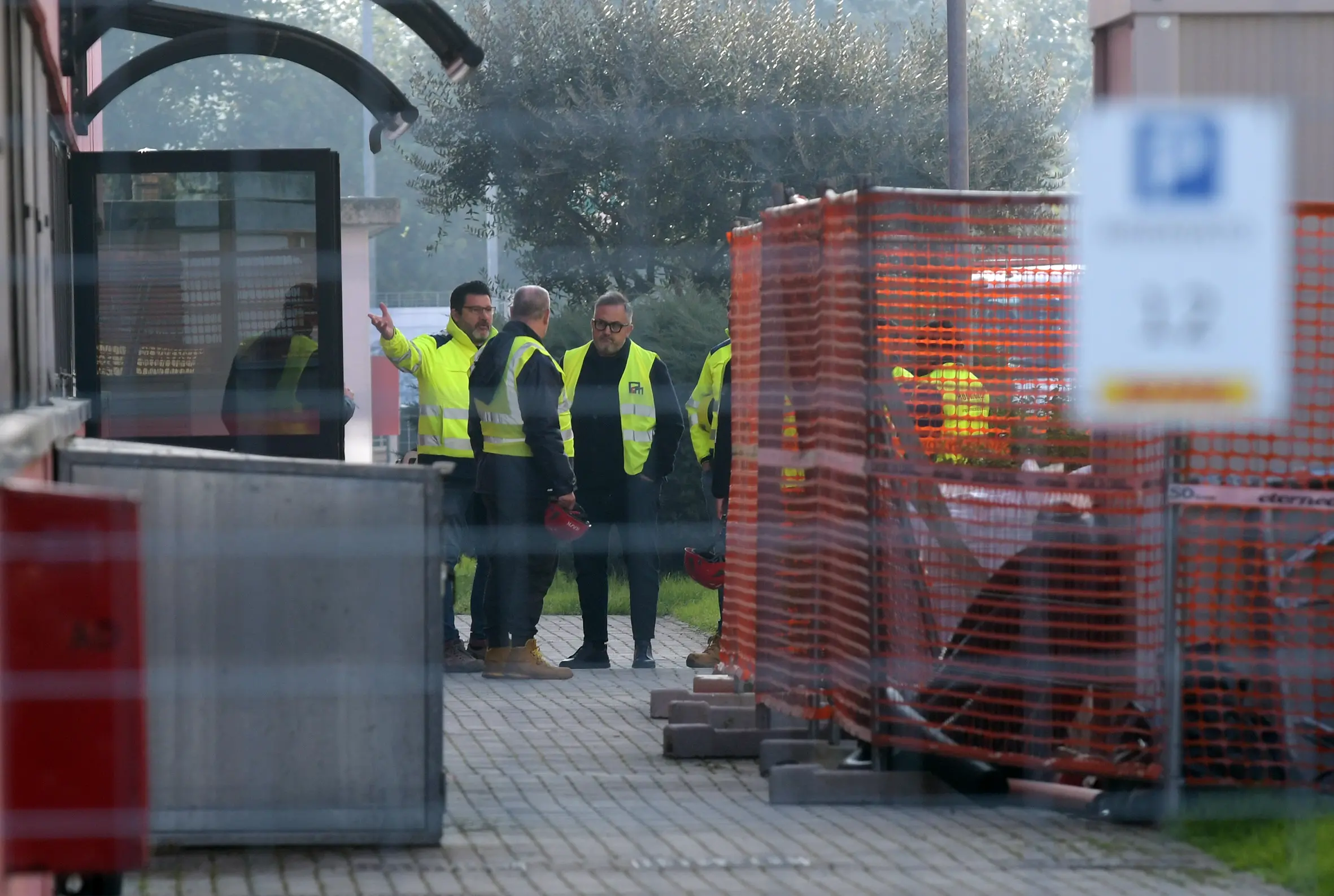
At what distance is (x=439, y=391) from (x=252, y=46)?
1784mm

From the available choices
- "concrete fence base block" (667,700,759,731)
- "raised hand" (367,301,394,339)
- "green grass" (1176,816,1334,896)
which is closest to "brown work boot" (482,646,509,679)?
"raised hand" (367,301,394,339)

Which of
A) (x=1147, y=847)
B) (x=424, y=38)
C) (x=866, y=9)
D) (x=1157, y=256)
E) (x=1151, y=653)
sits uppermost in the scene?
(x=866, y=9)

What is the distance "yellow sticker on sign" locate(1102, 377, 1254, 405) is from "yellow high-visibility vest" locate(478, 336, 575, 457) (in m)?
6.79

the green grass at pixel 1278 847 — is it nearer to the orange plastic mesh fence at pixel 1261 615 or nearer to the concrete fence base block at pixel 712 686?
the orange plastic mesh fence at pixel 1261 615

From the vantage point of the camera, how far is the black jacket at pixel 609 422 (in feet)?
31.8

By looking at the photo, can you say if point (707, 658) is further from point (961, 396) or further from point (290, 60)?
point (961, 396)

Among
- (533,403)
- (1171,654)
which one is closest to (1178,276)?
(1171,654)

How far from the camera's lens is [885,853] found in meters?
5.43

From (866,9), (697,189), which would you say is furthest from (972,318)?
(866,9)

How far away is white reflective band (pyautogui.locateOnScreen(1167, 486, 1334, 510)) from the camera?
5.70m

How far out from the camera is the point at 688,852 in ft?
17.9

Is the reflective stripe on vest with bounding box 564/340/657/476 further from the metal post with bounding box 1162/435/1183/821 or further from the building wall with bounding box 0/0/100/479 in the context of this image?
the metal post with bounding box 1162/435/1183/821

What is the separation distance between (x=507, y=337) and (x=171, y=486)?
407cm

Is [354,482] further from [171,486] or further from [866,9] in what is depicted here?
[866,9]
